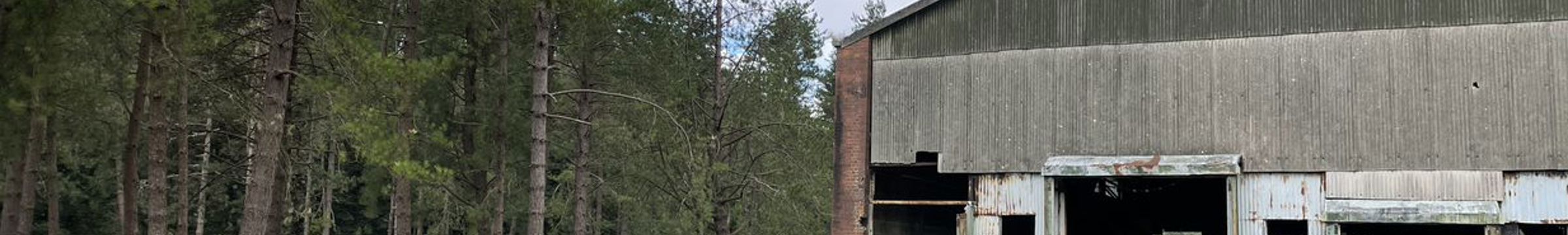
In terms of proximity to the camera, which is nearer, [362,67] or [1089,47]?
[362,67]

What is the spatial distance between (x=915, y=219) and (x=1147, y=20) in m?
5.47

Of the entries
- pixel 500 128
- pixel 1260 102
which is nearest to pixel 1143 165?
pixel 1260 102

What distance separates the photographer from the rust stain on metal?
18.3 m

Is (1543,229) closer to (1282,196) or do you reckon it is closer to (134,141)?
(1282,196)

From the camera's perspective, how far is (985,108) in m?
20.0

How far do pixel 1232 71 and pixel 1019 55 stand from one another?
9.46 ft

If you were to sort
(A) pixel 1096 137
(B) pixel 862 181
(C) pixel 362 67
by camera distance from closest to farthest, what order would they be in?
(C) pixel 362 67 < (A) pixel 1096 137 < (B) pixel 862 181

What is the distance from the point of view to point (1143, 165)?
18.4 meters

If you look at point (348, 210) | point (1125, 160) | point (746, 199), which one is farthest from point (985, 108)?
point (348, 210)

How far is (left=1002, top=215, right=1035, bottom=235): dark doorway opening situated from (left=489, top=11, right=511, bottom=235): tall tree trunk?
8.33 metres

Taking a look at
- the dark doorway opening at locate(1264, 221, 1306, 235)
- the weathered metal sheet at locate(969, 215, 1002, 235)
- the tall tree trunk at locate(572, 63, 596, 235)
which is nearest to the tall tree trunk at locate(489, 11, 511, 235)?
the tall tree trunk at locate(572, 63, 596, 235)

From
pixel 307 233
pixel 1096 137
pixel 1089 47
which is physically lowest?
pixel 307 233

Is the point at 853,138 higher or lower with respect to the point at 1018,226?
higher

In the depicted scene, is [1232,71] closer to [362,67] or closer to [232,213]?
[362,67]
